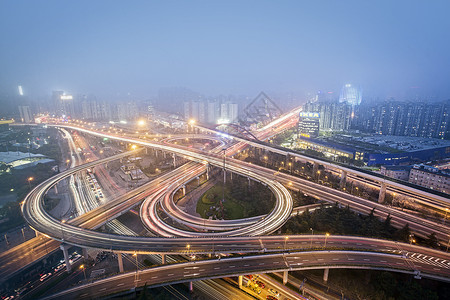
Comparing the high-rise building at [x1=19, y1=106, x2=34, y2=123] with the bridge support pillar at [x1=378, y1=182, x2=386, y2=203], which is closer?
the bridge support pillar at [x1=378, y1=182, x2=386, y2=203]

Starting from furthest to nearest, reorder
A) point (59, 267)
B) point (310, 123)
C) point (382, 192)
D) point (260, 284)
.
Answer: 1. point (310, 123)
2. point (382, 192)
3. point (59, 267)
4. point (260, 284)

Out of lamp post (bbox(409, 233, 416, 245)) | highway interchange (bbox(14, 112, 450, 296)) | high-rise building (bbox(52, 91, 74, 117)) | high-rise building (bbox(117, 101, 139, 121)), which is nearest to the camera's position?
highway interchange (bbox(14, 112, 450, 296))

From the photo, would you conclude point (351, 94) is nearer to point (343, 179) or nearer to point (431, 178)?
point (431, 178)

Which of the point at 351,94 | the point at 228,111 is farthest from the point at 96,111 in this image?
the point at 351,94

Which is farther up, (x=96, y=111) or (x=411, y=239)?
(x=96, y=111)

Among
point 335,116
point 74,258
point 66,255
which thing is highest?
point 335,116

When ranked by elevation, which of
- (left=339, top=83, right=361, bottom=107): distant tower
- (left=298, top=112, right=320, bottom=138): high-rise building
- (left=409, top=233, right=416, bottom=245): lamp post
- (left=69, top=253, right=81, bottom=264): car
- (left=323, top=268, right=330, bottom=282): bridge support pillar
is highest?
(left=339, top=83, right=361, bottom=107): distant tower

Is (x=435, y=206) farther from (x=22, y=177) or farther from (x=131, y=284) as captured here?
(x=22, y=177)

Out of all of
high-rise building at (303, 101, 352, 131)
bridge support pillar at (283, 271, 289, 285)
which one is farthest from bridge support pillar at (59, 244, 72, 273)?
high-rise building at (303, 101, 352, 131)

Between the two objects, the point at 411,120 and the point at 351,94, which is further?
the point at 351,94

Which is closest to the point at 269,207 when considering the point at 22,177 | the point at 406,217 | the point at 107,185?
the point at 406,217

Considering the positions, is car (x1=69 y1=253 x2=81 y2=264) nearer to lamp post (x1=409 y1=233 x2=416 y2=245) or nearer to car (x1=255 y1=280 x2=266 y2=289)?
car (x1=255 y1=280 x2=266 y2=289)
